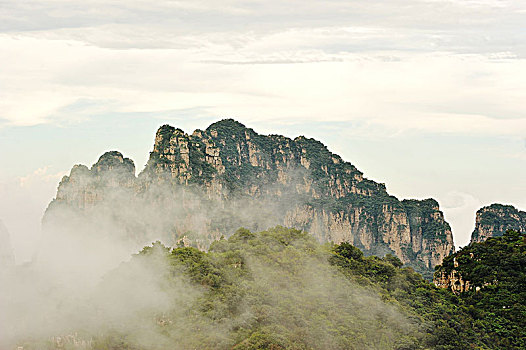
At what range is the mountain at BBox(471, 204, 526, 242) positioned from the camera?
16262 cm

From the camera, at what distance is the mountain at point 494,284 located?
55.2 metres

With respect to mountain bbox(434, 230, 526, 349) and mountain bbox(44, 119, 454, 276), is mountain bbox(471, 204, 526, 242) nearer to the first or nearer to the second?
mountain bbox(44, 119, 454, 276)

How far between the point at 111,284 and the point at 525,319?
1464 inches

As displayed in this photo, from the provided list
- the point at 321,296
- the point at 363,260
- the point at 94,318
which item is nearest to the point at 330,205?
the point at 363,260

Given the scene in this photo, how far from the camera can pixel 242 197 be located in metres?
132

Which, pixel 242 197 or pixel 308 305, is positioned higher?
pixel 242 197

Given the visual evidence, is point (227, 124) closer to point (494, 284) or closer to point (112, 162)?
point (112, 162)

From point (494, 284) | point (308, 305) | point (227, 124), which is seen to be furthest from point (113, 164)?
point (494, 284)

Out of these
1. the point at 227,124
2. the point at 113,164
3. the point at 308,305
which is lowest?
the point at 308,305

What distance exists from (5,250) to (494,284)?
4680 cm

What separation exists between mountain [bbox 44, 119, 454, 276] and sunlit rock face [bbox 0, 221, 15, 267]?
56.5m

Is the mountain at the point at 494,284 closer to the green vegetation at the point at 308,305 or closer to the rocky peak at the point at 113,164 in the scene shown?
the green vegetation at the point at 308,305

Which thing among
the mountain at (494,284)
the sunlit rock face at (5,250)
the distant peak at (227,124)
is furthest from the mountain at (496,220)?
the sunlit rock face at (5,250)

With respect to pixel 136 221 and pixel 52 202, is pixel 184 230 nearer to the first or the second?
pixel 136 221
